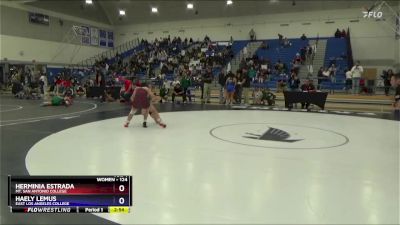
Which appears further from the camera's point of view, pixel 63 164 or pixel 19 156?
pixel 19 156

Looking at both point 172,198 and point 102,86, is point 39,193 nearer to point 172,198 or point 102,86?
point 172,198

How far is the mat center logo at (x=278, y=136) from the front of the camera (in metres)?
6.18

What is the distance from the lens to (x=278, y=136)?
22.8 ft

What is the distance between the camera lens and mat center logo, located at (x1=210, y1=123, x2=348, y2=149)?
6.18 meters

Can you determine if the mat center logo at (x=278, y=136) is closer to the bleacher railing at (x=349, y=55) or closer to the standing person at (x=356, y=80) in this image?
the standing person at (x=356, y=80)

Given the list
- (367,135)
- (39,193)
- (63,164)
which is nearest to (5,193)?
(63,164)

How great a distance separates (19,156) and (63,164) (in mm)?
907

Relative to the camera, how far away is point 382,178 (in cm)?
414

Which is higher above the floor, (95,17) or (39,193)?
(95,17)

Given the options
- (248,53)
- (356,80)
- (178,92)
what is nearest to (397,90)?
(356,80)
